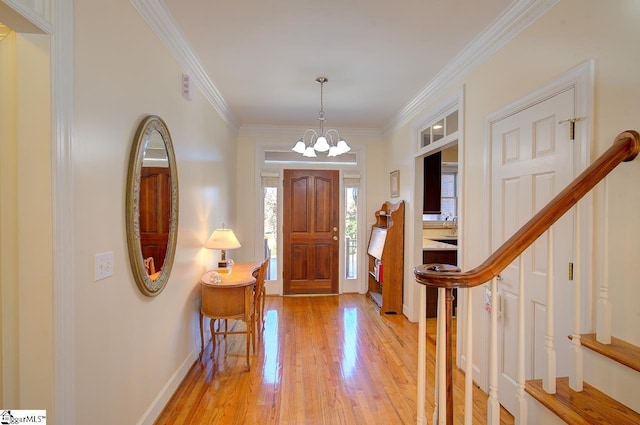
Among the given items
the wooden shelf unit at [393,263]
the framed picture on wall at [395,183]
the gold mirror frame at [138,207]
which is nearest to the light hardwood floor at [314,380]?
the wooden shelf unit at [393,263]

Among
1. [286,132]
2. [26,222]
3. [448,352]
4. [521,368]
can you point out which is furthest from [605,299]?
[286,132]

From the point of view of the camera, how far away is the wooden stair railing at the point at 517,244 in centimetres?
115

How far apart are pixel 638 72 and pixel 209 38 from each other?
8.33 feet

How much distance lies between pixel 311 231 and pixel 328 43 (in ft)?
10.0

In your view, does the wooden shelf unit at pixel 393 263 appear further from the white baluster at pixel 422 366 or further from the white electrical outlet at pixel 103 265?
the white electrical outlet at pixel 103 265

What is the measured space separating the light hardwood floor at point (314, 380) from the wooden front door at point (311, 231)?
3.93 ft

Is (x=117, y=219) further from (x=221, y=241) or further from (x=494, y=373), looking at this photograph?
(x=494, y=373)

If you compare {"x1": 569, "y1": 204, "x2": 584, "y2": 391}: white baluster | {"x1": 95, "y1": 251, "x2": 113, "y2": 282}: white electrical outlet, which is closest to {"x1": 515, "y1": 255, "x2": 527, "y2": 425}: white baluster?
{"x1": 569, "y1": 204, "x2": 584, "y2": 391}: white baluster

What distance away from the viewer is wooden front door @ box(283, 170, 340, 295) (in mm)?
4977

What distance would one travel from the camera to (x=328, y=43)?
2402 mm

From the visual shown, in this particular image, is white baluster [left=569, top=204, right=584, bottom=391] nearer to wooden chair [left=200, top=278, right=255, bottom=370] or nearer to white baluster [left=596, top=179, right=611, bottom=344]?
white baluster [left=596, top=179, right=611, bottom=344]

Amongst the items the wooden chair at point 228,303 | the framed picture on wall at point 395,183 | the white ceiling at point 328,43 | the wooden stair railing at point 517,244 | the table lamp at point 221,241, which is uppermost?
the white ceiling at point 328,43

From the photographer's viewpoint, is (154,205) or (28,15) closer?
(28,15)

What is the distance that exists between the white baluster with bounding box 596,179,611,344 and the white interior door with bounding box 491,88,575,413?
232mm
